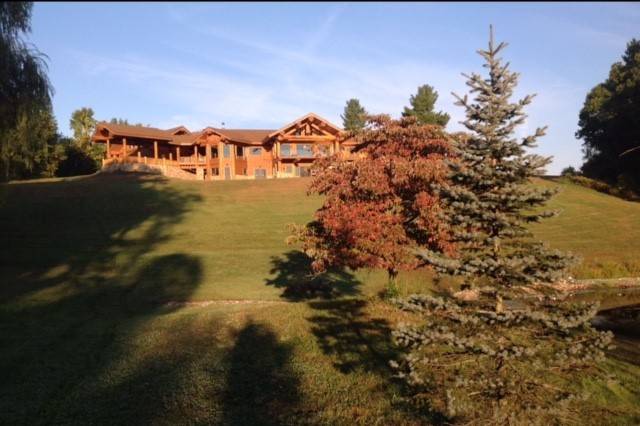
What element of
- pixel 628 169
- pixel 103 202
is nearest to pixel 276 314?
pixel 103 202

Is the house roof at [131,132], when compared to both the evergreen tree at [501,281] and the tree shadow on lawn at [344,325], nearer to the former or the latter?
the tree shadow on lawn at [344,325]

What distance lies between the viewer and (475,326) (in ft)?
23.8

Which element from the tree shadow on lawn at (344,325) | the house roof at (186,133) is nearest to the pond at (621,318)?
the tree shadow on lawn at (344,325)

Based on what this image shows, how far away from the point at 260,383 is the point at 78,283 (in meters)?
15.0

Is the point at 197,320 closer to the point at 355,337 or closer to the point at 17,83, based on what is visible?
the point at 355,337

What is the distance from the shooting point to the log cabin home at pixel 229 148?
55219 mm

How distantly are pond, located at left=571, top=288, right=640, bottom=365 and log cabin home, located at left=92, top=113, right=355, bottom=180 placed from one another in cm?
3761

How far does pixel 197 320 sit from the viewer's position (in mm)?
14508

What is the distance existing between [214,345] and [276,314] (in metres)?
2.71

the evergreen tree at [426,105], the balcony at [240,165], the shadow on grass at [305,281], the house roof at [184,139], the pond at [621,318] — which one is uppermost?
the evergreen tree at [426,105]

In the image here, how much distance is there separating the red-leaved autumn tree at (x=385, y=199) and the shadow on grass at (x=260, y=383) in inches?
136

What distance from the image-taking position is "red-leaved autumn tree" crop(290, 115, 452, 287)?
13484mm

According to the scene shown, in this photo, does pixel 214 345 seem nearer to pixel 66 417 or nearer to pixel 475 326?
pixel 66 417

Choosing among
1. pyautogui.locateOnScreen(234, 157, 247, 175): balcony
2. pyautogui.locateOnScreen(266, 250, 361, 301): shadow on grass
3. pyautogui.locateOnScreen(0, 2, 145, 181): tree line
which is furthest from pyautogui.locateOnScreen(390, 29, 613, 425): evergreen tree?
pyautogui.locateOnScreen(234, 157, 247, 175): balcony
